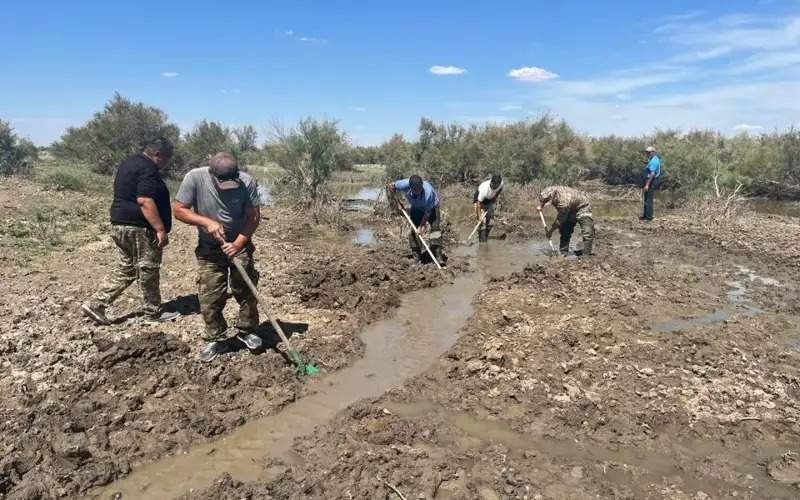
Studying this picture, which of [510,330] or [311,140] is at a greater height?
[311,140]

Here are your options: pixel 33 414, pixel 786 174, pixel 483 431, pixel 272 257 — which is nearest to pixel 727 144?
pixel 786 174

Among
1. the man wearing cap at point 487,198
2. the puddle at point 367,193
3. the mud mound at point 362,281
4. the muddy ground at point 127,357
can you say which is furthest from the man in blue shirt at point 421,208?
the puddle at point 367,193

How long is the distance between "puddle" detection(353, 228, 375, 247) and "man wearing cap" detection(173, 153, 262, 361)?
6.32m

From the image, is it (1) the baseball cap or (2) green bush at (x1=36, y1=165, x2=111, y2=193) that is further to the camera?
(2) green bush at (x1=36, y1=165, x2=111, y2=193)

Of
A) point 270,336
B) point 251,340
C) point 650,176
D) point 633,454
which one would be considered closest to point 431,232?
point 270,336

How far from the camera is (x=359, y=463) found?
10.8ft

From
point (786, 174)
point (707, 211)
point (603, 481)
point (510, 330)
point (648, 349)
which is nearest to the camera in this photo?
point (603, 481)

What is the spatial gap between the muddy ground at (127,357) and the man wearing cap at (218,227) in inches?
17.7

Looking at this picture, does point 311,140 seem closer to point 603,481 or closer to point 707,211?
point 707,211

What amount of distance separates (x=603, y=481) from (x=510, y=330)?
8.25 feet

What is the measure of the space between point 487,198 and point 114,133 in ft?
53.6

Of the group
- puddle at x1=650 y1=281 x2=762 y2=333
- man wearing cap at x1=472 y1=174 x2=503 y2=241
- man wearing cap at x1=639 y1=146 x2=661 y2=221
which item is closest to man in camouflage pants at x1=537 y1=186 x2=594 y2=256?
man wearing cap at x1=472 y1=174 x2=503 y2=241

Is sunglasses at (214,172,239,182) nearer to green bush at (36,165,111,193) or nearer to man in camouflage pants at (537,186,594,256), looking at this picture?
man in camouflage pants at (537,186,594,256)

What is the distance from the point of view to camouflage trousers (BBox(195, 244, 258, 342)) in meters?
4.50
